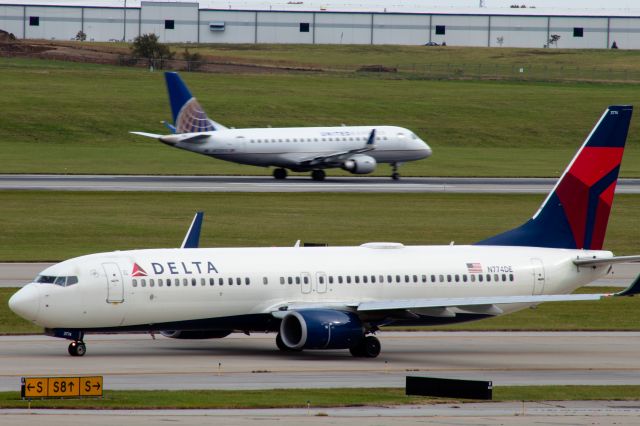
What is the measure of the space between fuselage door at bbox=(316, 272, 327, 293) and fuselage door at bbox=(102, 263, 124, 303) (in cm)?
636

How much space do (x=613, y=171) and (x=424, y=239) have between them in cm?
2706

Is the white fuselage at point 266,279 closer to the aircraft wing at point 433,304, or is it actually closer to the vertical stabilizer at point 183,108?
the aircraft wing at point 433,304

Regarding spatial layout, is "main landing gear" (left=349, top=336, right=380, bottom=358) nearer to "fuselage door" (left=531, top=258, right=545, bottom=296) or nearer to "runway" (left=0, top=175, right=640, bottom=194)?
"fuselage door" (left=531, top=258, right=545, bottom=296)

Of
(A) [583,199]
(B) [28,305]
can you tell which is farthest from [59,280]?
(A) [583,199]

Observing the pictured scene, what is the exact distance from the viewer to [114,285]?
4053 centimetres

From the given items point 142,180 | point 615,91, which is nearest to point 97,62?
A: point 615,91

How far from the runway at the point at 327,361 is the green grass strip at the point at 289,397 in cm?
129

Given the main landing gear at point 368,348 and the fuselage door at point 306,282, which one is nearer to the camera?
the main landing gear at point 368,348

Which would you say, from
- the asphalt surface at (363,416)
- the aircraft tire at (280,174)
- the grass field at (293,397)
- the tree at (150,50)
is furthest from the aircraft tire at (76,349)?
the tree at (150,50)

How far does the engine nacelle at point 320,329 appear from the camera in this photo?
40.9 meters

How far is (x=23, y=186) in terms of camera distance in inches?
3772

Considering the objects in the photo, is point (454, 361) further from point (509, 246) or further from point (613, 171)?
point (613, 171)

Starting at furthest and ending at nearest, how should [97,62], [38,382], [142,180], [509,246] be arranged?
[97,62] → [142,180] → [509,246] → [38,382]

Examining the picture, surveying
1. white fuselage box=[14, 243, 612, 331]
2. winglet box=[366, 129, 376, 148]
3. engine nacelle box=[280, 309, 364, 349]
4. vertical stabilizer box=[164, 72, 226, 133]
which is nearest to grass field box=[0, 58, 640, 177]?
vertical stabilizer box=[164, 72, 226, 133]
